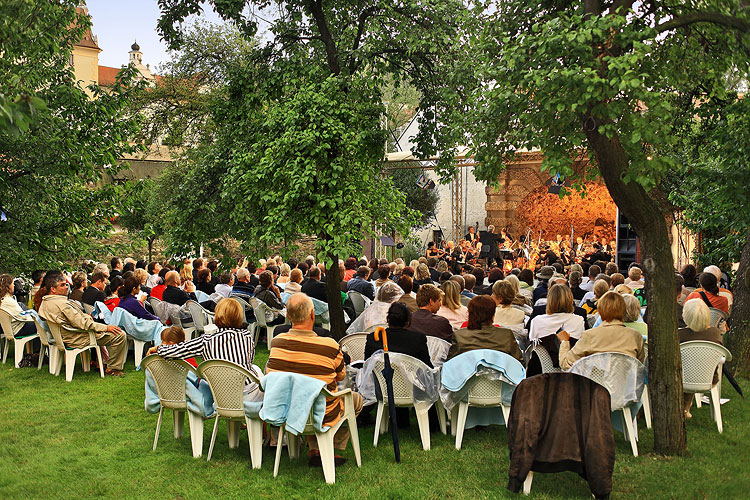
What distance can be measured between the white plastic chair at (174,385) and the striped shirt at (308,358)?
33.5 inches

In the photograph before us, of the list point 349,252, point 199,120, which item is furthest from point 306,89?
point 199,120

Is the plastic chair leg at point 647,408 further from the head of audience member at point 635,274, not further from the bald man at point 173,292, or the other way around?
the bald man at point 173,292

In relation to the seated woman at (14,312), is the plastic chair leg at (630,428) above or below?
below

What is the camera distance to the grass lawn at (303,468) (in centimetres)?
477

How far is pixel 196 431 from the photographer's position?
5.48 m

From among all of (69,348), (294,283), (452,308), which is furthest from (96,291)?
(452,308)

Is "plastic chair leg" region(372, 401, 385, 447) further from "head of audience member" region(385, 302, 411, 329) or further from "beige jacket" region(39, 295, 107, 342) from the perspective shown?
"beige jacket" region(39, 295, 107, 342)

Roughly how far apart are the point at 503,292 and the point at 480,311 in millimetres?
1127

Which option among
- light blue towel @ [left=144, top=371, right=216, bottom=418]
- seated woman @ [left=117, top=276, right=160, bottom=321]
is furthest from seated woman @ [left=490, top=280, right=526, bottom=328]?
seated woman @ [left=117, top=276, right=160, bottom=321]

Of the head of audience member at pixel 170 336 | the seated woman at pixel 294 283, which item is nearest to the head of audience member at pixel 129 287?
the seated woman at pixel 294 283

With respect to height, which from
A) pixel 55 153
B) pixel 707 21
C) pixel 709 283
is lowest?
pixel 709 283

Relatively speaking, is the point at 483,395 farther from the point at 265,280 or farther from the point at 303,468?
the point at 265,280

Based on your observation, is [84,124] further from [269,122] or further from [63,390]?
[63,390]

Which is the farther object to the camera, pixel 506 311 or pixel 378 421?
pixel 506 311
